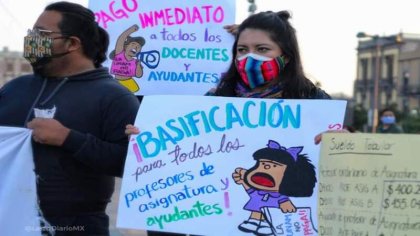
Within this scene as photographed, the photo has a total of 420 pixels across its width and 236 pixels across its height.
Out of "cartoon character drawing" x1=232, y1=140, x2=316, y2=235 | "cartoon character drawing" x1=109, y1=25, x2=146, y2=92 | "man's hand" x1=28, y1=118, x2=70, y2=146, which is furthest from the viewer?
"cartoon character drawing" x1=109, y1=25, x2=146, y2=92

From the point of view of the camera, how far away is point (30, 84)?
2996mm

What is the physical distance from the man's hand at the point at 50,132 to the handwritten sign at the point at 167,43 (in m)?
1.53

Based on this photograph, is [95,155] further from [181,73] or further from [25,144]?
[181,73]

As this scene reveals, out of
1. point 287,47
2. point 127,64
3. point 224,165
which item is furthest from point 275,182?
point 127,64

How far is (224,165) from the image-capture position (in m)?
2.70

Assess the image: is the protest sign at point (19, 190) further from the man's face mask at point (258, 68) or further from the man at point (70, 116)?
the man's face mask at point (258, 68)

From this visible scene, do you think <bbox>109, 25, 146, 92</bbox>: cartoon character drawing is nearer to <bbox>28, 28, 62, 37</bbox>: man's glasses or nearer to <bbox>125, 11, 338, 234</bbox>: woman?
<bbox>28, 28, 62, 37</bbox>: man's glasses

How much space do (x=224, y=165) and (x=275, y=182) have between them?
0.23 metres

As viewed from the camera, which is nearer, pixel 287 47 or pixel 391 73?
pixel 287 47

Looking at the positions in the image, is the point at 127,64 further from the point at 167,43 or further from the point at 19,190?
the point at 19,190

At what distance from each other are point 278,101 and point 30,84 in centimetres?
111

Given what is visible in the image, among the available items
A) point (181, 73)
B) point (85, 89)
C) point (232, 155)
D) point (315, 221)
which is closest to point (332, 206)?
point (315, 221)

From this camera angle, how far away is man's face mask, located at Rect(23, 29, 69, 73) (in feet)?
9.50

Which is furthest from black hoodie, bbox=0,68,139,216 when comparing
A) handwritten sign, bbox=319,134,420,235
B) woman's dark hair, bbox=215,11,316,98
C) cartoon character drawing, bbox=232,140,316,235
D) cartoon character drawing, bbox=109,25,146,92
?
cartoon character drawing, bbox=109,25,146,92
